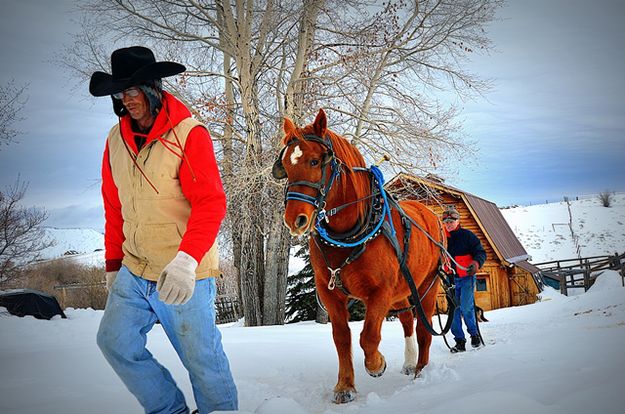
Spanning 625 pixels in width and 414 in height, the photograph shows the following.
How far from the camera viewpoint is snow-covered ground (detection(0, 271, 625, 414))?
2.15 metres

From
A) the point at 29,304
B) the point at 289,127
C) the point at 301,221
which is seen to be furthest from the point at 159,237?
the point at 29,304

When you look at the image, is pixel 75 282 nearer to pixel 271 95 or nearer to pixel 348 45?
pixel 271 95

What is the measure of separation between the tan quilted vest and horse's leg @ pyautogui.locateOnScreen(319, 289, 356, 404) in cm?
145

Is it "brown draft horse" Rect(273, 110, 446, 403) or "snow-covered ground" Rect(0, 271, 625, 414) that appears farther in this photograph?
"brown draft horse" Rect(273, 110, 446, 403)

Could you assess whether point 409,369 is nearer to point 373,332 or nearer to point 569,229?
point 373,332

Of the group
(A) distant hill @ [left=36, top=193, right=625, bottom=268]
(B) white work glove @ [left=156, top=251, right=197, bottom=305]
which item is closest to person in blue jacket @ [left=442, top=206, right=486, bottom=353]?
(B) white work glove @ [left=156, top=251, right=197, bottom=305]

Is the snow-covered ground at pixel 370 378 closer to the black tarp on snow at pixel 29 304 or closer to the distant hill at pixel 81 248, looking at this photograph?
the black tarp on snow at pixel 29 304

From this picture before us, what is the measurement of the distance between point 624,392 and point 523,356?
1.69m

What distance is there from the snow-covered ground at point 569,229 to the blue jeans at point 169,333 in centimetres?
2928

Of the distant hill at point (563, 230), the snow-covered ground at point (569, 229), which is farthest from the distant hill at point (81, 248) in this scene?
the snow-covered ground at point (569, 229)

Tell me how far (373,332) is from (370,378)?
4.19 ft

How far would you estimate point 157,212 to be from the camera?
2523mm

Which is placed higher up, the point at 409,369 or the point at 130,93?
the point at 130,93

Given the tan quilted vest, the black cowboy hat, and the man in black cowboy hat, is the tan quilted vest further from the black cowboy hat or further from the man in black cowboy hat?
the black cowboy hat
